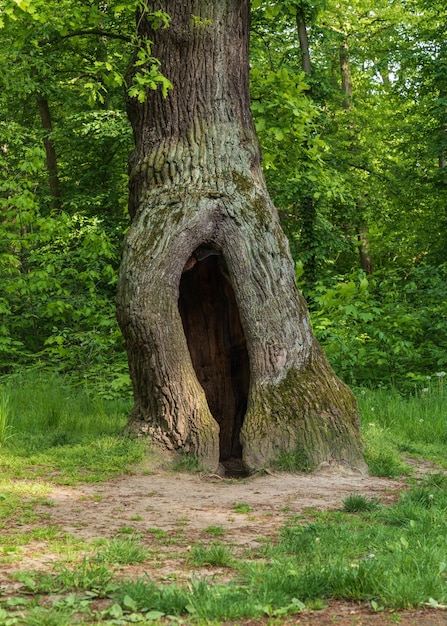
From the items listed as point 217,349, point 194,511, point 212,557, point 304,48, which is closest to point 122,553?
point 212,557

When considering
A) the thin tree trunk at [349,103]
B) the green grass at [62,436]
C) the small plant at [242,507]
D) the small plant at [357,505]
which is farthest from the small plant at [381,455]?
the thin tree trunk at [349,103]

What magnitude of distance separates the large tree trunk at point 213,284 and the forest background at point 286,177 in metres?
0.65

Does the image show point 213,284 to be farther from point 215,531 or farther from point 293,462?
point 215,531

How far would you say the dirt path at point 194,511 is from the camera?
3731mm

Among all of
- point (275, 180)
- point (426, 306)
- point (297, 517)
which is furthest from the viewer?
point (275, 180)

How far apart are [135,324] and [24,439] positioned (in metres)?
1.82

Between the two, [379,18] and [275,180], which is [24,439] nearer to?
[275,180]

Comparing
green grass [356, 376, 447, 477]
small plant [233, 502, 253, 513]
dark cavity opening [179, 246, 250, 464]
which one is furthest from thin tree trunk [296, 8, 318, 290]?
small plant [233, 502, 253, 513]

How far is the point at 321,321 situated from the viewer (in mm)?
11508

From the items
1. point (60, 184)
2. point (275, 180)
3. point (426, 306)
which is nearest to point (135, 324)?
point (426, 306)

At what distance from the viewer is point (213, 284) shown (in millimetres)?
7844

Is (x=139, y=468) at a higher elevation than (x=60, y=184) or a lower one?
lower

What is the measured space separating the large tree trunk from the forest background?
25.4 inches

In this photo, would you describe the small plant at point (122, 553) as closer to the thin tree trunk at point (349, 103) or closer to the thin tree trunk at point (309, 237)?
the thin tree trunk at point (309, 237)
